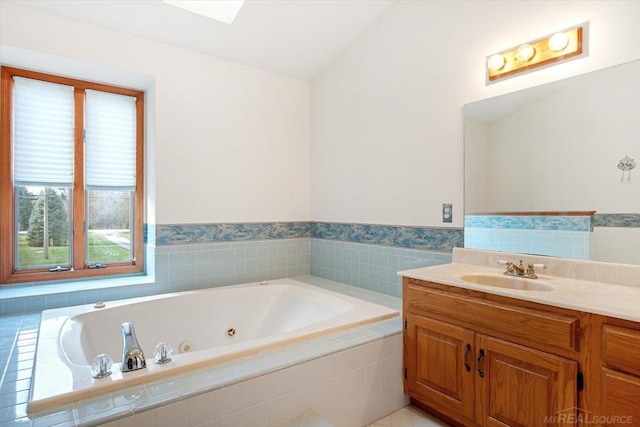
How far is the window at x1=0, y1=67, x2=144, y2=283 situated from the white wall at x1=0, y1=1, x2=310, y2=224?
0.33 metres

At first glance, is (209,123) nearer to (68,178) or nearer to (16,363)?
(68,178)

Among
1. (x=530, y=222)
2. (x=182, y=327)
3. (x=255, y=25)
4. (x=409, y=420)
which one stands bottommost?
(x=409, y=420)

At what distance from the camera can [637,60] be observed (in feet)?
5.27

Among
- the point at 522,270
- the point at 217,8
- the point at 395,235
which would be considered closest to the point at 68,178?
the point at 217,8

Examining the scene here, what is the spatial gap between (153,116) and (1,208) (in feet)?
3.92

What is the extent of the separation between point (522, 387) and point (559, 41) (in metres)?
1.67

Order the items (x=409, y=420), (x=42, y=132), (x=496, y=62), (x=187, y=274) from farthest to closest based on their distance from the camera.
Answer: (x=187, y=274)
(x=42, y=132)
(x=496, y=62)
(x=409, y=420)

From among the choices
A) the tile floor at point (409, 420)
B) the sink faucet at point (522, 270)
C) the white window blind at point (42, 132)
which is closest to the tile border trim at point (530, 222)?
the sink faucet at point (522, 270)

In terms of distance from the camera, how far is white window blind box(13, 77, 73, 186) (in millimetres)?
2518

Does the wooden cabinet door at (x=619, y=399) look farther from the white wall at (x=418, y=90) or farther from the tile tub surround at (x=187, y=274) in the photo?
the tile tub surround at (x=187, y=274)

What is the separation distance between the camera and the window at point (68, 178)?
98.7 inches

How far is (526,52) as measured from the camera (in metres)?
1.92

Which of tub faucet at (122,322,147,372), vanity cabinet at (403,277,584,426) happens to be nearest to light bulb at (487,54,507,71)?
vanity cabinet at (403,277,584,426)

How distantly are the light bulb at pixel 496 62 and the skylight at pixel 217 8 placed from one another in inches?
67.2
